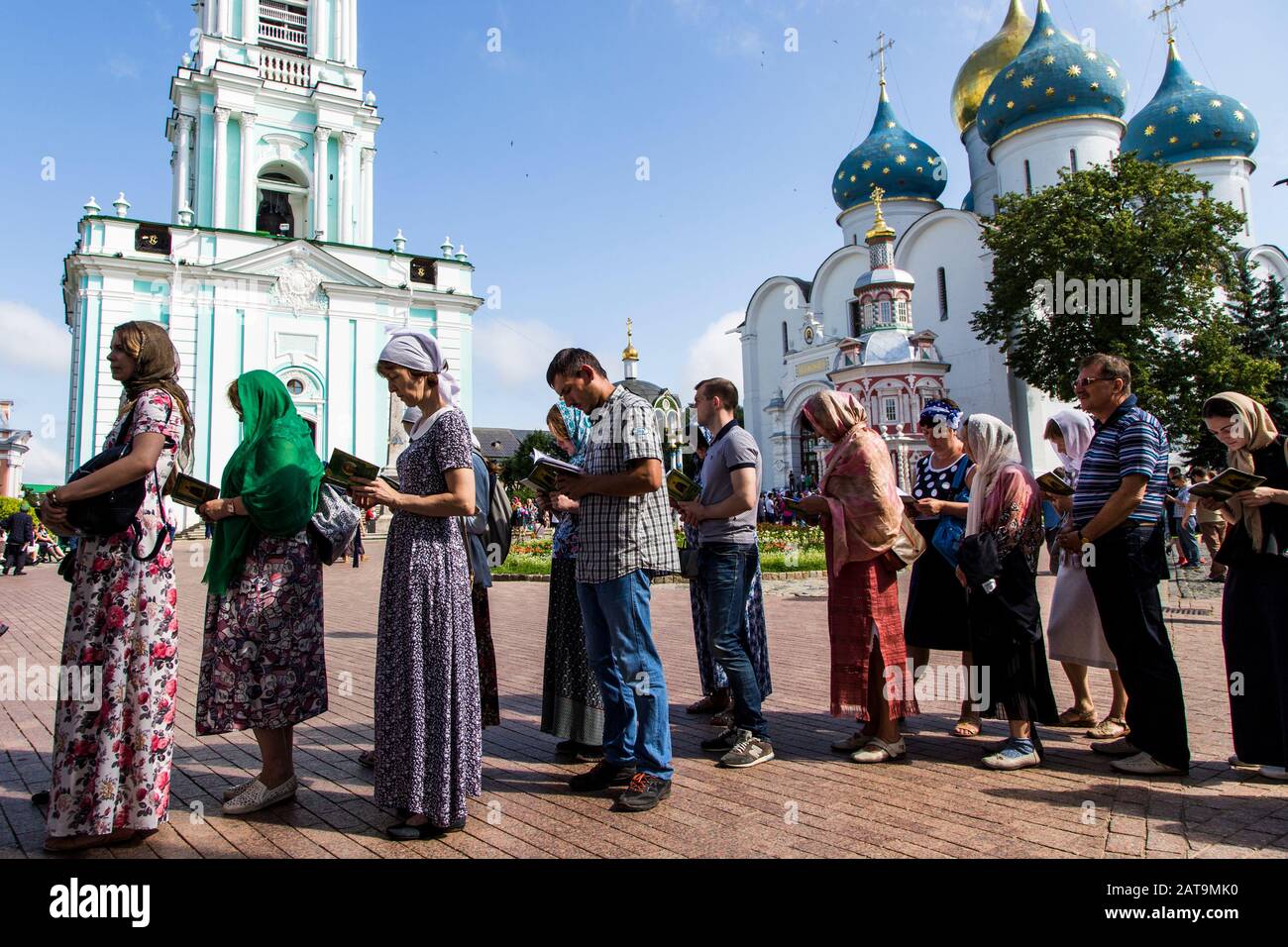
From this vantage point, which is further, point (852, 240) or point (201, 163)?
point (852, 240)

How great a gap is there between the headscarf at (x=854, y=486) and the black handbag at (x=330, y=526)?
2286 millimetres

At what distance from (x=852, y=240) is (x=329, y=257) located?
2447 centimetres

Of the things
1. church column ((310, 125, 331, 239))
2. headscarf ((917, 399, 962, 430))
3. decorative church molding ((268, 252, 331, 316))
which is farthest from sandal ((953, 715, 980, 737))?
church column ((310, 125, 331, 239))

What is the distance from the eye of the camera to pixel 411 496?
3.18 metres

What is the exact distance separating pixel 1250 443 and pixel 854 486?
5.84ft

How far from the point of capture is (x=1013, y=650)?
4.22 metres

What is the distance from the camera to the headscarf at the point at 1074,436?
4.98 metres

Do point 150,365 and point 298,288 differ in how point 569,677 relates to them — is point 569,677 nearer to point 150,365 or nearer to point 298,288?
point 150,365

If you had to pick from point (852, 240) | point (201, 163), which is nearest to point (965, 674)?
point (201, 163)

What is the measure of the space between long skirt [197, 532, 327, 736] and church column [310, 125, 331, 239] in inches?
1347

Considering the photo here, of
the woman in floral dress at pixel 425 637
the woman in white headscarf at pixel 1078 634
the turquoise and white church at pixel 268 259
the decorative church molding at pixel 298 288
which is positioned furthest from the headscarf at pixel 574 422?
the decorative church molding at pixel 298 288

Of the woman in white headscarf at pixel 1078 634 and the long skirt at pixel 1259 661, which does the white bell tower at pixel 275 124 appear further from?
the long skirt at pixel 1259 661

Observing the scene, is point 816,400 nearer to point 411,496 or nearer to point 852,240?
point 411,496

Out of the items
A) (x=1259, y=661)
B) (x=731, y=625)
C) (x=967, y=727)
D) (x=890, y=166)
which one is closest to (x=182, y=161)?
(x=890, y=166)
